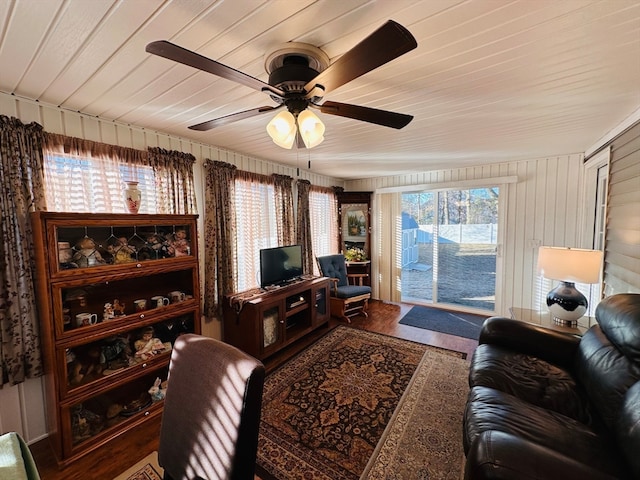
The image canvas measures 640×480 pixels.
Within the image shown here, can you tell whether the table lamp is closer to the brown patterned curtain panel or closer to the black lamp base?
the black lamp base

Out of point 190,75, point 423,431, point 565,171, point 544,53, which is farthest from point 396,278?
point 190,75

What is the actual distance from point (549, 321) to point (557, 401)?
121cm

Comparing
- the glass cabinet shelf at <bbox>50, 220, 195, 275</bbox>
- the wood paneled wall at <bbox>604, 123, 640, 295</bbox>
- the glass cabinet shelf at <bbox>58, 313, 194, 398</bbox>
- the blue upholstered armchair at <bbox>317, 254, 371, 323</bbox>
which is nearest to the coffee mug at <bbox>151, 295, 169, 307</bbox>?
the glass cabinet shelf at <bbox>58, 313, 194, 398</bbox>

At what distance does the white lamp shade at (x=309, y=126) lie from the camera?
1.26 metres

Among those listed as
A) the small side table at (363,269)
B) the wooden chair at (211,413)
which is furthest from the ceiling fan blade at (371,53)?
the small side table at (363,269)

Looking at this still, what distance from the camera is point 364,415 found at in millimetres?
2080

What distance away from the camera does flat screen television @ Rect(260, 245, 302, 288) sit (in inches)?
124

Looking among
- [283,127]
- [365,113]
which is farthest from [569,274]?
[283,127]

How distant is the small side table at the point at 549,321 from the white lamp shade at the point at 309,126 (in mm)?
2559

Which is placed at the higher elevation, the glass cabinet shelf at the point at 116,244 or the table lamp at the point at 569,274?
the glass cabinet shelf at the point at 116,244

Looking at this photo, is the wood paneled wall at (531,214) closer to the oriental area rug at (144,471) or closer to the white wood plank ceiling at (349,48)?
the white wood plank ceiling at (349,48)

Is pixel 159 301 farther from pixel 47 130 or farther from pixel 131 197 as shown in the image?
pixel 47 130

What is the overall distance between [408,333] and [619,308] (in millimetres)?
2250

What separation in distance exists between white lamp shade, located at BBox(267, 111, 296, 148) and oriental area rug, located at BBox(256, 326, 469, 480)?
1.95 m
